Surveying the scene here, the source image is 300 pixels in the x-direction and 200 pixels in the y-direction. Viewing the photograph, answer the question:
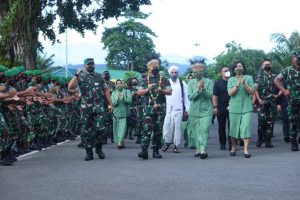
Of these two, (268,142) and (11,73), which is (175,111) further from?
(11,73)

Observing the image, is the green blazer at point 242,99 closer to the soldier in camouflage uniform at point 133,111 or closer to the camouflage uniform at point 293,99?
the camouflage uniform at point 293,99

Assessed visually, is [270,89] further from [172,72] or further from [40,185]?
[40,185]

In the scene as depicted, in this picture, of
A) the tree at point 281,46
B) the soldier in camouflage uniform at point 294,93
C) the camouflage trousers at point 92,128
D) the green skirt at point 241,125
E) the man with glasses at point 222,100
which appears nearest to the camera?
the camouflage trousers at point 92,128

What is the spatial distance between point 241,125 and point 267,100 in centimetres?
243

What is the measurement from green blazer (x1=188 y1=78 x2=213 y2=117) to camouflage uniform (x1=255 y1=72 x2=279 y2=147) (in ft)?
7.53

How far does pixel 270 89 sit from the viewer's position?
14453 millimetres

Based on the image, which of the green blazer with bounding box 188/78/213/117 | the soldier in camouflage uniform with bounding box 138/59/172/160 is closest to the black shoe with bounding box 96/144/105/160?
the soldier in camouflage uniform with bounding box 138/59/172/160

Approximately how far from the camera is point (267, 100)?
14484 millimetres

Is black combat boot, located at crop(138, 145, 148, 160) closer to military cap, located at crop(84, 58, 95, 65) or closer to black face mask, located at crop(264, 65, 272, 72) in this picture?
military cap, located at crop(84, 58, 95, 65)

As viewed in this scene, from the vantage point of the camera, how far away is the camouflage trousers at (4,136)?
426 inches

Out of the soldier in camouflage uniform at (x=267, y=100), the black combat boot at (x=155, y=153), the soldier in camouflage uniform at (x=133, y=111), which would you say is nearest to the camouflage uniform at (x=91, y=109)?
the black combat boot at (x=155, y=153)

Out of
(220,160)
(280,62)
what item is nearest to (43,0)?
(280,62)

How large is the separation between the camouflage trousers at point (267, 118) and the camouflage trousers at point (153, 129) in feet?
10.8

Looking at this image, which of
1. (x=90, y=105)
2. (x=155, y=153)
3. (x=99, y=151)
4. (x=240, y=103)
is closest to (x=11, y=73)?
(x=90, y=105)
